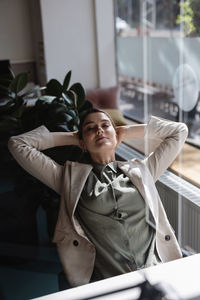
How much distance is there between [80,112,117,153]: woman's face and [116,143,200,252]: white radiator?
5 centimetres

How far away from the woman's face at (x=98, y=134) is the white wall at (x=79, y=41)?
32 centimetres

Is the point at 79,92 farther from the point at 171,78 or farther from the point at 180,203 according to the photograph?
the point at 180,203

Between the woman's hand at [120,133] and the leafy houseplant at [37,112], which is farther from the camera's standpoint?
the leafy houseplant at [37,112]

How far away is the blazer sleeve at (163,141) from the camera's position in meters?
0.80

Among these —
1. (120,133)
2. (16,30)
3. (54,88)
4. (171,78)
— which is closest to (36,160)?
(120,133)

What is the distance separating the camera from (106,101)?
1.03 meters

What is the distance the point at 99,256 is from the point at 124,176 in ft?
0.60

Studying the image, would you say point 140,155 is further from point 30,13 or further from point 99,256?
point 30,13

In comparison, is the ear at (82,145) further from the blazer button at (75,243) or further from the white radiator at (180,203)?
the blazer button at (75,243)

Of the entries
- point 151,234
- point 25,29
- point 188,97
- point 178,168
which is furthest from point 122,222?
point 25,29

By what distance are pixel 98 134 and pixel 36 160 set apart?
16cm

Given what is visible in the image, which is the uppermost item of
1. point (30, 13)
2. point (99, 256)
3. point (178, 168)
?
point (30, 13)

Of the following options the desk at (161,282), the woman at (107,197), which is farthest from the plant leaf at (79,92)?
the desk at (161,282)

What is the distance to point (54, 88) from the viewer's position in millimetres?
1068
